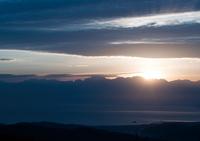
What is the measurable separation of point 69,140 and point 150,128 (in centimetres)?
4028

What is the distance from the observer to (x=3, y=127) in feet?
300

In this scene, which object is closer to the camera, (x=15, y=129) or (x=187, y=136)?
(x=15, y=129)

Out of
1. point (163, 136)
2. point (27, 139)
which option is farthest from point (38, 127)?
point (163, 136)

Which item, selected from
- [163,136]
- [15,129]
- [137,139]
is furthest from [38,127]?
[163,136]

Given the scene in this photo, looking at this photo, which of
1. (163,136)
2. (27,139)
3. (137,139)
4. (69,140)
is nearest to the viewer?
(27,139)

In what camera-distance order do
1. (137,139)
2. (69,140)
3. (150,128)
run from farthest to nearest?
(150,128)
(137,139)
(69,140)

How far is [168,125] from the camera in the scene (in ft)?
427

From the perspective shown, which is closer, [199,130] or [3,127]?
[3,127]

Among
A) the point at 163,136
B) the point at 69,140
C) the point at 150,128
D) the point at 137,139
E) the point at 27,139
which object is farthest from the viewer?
the point at 150,128

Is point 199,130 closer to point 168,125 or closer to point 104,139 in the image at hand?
point 168,125

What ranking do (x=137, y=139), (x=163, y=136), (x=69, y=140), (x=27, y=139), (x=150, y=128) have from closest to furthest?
1. (x=27, y=139)
2. (x=69, y=140)
3. (x=137, y=139)
4. (x=163, y=136)
5. (x=150, y=128)

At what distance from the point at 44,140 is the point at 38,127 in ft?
39.3

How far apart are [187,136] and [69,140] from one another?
34890 millimetres

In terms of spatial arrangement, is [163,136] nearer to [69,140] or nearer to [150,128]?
[150,128]
